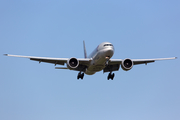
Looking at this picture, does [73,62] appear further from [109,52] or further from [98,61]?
[109,52]

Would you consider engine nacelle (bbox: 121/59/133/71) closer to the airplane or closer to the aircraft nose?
the airplane

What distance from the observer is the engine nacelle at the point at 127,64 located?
3831 centimetres

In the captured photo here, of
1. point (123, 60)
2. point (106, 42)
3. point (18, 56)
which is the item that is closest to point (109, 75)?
point (123, 60)

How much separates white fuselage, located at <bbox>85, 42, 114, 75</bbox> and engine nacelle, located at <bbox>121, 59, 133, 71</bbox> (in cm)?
278

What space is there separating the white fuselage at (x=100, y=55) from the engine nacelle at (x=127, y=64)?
2.78m

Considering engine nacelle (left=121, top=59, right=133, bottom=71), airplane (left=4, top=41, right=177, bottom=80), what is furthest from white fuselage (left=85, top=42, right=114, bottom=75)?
engine nacelle (left=121, top=59, right=133, bottom=71)

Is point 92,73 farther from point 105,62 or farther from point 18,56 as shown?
point 18,56

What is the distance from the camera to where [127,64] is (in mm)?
38719

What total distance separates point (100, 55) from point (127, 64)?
15.3 feet

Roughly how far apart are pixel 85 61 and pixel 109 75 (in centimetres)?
599

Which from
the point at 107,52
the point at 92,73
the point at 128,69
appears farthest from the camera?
the point at 92,73

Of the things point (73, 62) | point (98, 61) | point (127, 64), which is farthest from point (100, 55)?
point (127, 64)

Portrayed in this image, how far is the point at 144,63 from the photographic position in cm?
4278

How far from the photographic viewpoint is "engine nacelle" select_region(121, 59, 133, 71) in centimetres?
3831
